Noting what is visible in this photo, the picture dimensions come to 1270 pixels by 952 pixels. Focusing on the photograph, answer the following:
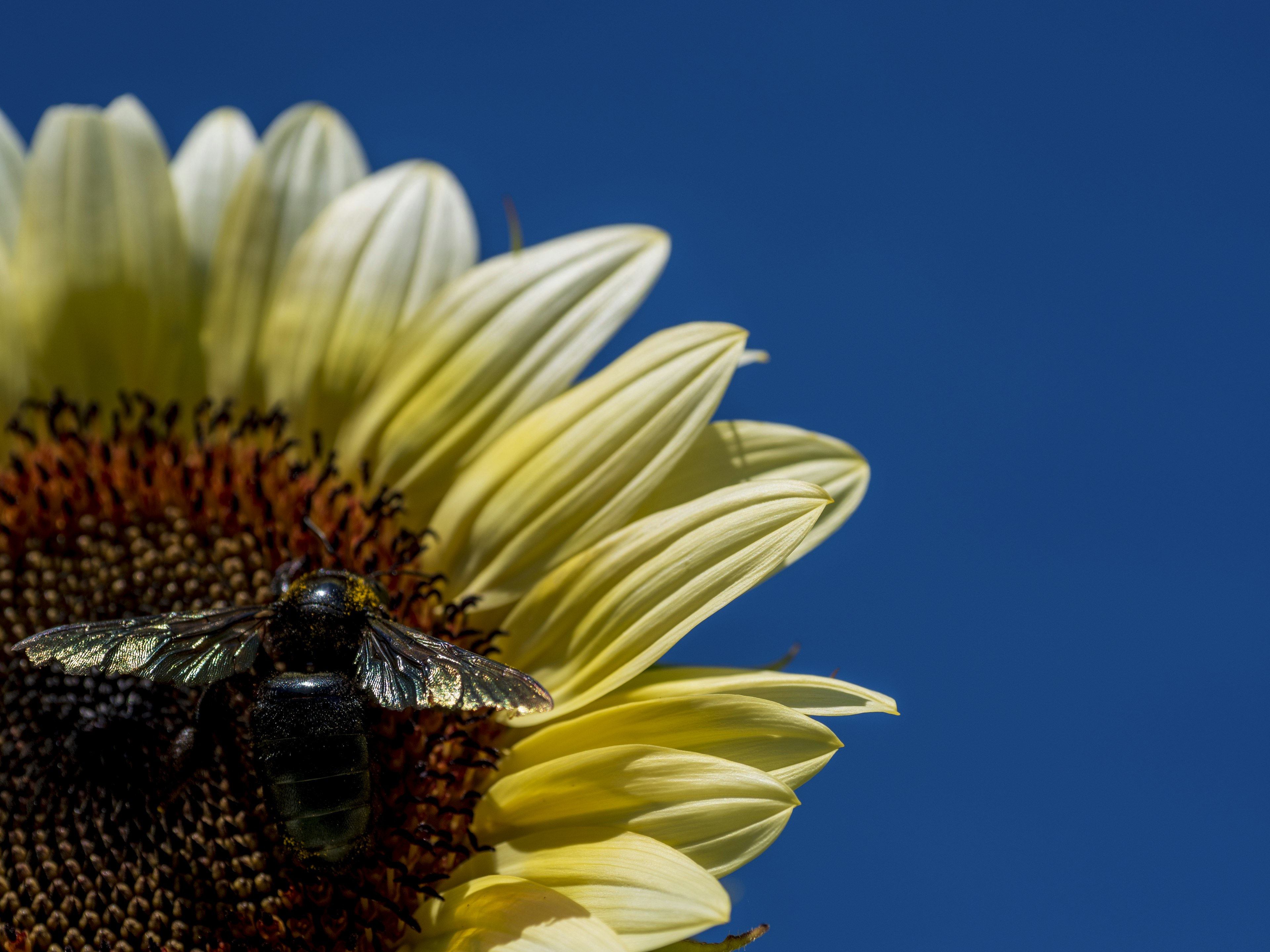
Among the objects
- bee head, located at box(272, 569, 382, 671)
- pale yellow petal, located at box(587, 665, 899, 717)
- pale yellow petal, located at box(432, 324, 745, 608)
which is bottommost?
bee head, located at box(272, 569, 382, 671)

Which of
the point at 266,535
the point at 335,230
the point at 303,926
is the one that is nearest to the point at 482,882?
the point at 303,926

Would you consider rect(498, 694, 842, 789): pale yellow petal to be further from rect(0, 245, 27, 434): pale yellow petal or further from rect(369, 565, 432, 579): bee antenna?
rect(0, 245, 27, 434): pale yellow petal

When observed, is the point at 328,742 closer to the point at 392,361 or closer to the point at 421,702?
the point at 421,702

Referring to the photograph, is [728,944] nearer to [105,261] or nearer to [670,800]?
[670,800]

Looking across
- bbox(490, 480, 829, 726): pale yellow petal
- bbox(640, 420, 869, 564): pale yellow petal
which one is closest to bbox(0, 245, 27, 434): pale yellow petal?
bbox(490, 480, 829, 726): pale yellow petal

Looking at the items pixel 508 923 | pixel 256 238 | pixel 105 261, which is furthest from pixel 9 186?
pixel 508 923

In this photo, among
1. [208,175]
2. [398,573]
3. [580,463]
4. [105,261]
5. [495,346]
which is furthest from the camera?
[208,175]
